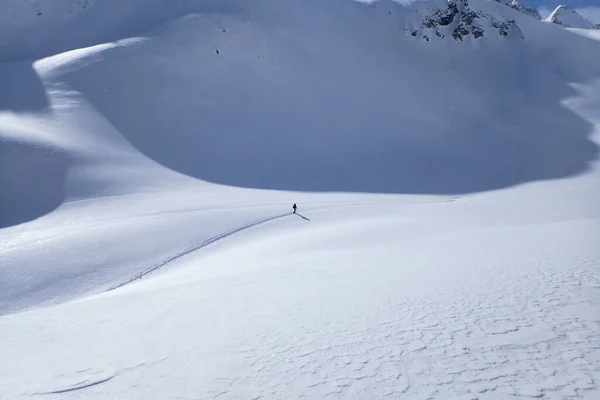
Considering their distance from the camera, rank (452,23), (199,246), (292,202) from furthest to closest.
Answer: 1. (452,23)
2. (292,202)
3. (199,246)

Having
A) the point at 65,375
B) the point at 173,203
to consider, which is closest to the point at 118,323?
the point at 65,375

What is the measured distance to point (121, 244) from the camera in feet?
55.8

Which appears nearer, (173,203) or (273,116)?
(173,203)

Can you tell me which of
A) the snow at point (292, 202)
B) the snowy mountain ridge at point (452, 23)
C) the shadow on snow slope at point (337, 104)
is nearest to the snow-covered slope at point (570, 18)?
the snow at point (292, 202)

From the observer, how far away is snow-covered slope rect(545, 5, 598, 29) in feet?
366

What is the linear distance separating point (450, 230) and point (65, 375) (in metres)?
12.8

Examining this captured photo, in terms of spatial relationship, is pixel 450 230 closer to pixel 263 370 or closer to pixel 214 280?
pixel 214 280

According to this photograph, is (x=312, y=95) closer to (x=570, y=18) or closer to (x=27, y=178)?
(x=27, y=178)

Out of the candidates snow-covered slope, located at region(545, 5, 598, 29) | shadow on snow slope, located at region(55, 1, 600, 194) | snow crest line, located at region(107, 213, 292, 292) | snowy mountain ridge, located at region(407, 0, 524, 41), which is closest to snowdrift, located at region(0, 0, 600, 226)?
shadow on snow slope, located at region(55, 1, 600, 194)

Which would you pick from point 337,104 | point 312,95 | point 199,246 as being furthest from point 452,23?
point 199,246

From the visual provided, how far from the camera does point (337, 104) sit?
143 ft

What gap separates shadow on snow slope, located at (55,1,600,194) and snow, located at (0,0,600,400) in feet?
0.88

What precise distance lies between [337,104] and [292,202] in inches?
859

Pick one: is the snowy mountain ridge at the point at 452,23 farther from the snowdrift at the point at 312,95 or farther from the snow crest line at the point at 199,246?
the snow crest line at the point at 199,246
